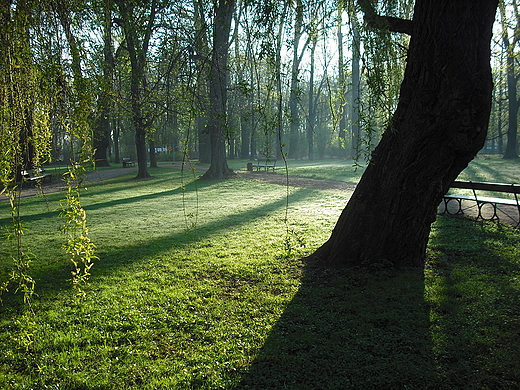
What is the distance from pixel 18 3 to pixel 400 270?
16.9 feet

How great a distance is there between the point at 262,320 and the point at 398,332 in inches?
56.2

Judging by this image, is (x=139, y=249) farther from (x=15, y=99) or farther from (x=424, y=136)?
(x=424, y=136)

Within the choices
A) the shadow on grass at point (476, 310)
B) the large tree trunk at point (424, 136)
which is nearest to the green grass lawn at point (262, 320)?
the shadow on grass at point (476, 310)

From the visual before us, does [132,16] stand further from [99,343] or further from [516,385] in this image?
[516,385]

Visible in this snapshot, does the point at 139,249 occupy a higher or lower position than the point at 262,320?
higher

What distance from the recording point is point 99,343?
154 inches

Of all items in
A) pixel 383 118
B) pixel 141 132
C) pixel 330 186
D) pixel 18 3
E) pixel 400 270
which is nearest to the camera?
pixel 18 3

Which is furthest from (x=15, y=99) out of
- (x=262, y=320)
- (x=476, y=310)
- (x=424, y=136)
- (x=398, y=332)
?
(x=476, y=310)

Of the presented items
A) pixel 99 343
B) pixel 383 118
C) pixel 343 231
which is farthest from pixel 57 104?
Result: pixel 343 231

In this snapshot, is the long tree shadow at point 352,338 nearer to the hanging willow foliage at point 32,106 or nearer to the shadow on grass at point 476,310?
the shadow on grass at point 476,310

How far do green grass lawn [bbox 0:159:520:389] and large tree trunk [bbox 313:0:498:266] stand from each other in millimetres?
530

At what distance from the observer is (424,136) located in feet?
15.7

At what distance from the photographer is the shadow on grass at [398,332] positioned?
3.22m

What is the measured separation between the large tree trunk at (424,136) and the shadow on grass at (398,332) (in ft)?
1.71
